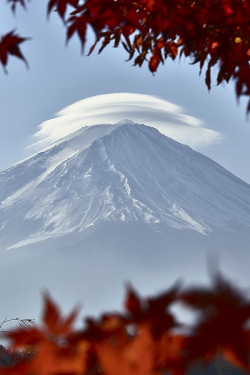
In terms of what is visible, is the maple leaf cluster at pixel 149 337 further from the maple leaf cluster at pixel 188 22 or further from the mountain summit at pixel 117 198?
the mountain summit at pixel 117 198

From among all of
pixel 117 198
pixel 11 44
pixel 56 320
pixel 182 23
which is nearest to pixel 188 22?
pixel 182 23

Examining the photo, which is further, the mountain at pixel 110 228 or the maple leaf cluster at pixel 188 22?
the mountain at pixel 110 228

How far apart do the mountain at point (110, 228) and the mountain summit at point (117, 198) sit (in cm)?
35

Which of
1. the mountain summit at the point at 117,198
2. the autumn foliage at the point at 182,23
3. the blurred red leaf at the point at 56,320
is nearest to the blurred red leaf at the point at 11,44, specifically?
the autumn foliage at the point at 182,23

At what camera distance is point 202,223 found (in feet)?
604

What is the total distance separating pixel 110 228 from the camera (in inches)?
6949

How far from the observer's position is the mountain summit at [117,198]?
586 ft

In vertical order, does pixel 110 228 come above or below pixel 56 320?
below

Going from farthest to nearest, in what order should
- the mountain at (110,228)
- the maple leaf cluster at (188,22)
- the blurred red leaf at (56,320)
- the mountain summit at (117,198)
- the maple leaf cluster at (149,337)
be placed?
the mountain summit at (117,198), the mountain at (110,228), the maple leaf cluster at (188,22), the blurred red leaf at (56,320), the maple leaf cluster at (149,337)

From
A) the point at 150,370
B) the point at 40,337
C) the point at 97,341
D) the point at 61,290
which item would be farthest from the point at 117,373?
the point at 61,290

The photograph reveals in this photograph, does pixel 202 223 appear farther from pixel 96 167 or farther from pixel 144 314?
pixel 144 314

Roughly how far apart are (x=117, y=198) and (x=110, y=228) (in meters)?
10.6

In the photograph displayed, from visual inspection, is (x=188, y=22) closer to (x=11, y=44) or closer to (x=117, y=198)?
(x=11, y=44)

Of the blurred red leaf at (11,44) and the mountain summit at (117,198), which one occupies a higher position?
the blurred red leaf at (11,44)
